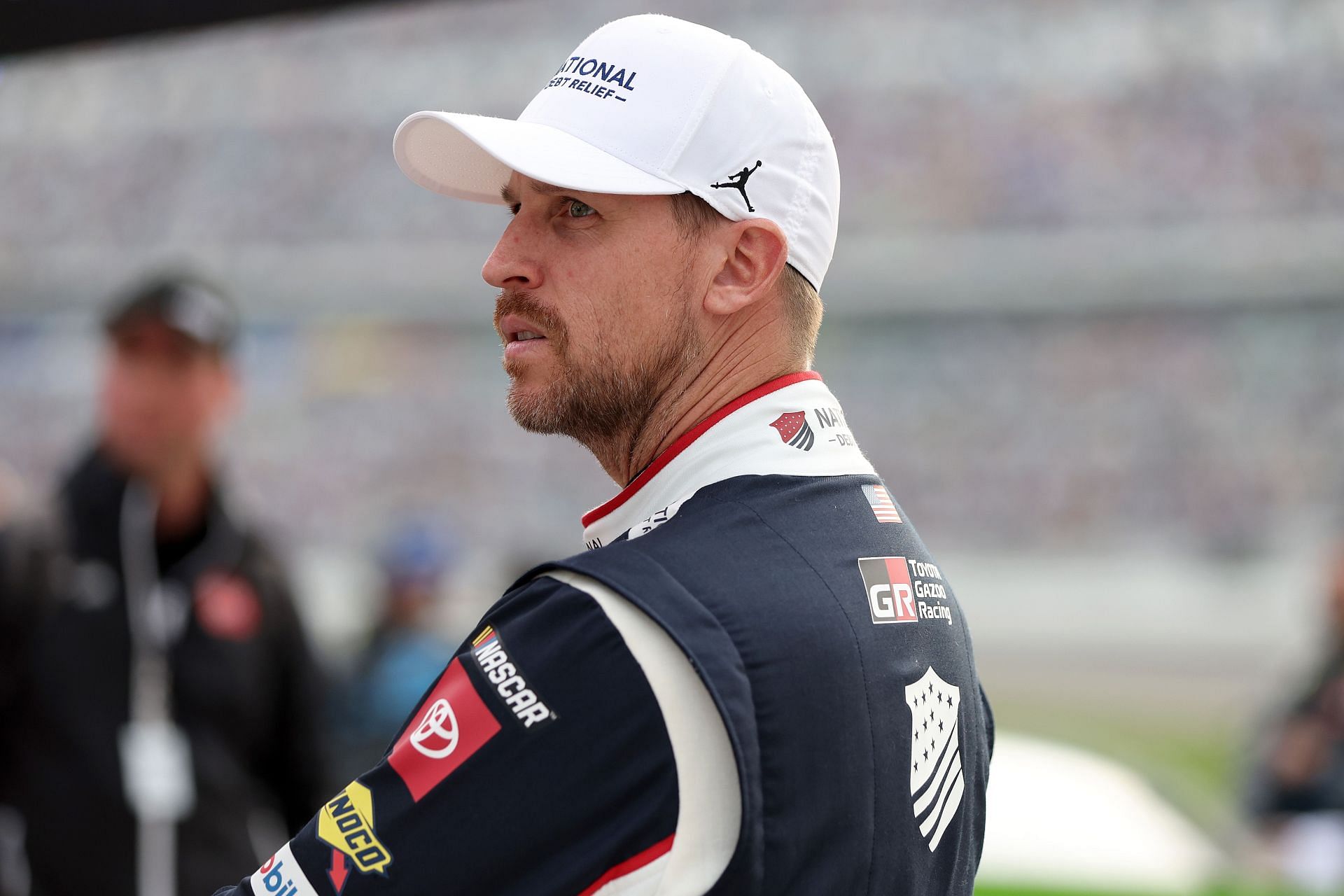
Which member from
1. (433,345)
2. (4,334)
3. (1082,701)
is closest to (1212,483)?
(1082,701)

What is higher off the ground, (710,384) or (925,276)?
(925,276)

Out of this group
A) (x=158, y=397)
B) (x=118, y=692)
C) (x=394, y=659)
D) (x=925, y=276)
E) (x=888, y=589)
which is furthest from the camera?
(x=925, y=276)

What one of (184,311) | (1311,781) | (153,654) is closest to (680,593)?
(153,654)

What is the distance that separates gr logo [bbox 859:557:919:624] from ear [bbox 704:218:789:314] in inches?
10.8

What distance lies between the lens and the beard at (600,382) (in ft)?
4.51

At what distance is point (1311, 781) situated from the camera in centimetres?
509

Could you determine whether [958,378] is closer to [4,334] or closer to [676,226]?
[4,334]

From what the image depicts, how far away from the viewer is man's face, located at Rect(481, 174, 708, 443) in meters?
1.36

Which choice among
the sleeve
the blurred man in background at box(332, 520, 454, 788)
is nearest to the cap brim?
the sleeve

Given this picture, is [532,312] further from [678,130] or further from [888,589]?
[888,589]

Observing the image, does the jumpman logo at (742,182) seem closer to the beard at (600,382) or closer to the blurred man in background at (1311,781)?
the beard at (600,382)

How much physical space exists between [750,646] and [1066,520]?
16.4 metres

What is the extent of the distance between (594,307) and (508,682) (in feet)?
1.31

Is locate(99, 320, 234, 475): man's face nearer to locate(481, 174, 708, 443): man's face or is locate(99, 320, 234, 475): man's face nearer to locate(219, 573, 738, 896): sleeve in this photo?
locate(481, 174, 708, 443): man's face
